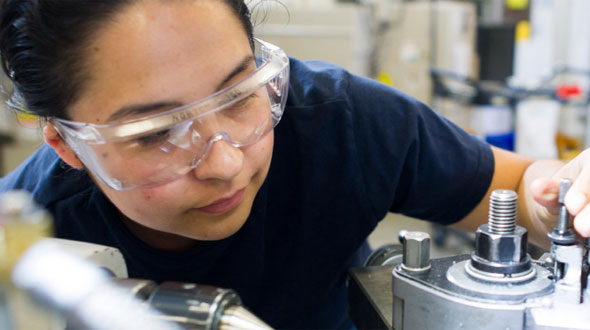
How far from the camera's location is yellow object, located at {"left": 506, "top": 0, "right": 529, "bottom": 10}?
3.76m

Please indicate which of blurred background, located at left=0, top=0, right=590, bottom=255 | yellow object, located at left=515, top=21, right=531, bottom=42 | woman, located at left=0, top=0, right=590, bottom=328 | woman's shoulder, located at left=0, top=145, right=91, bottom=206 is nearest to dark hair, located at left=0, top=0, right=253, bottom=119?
woman, located at left=0, top=0, right=590, bottom=328

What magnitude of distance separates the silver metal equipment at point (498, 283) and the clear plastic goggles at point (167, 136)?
28 cm

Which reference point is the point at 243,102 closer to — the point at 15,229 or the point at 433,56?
the point at 15,229

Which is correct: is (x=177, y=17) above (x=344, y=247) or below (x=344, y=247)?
above

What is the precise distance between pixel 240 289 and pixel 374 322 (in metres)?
0.39

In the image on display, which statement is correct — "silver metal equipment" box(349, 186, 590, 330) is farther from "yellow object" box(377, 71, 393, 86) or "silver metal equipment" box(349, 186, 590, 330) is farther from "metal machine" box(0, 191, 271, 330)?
"yellow object" box(377, 71, 393, 86)

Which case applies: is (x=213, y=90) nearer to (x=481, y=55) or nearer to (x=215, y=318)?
(x=215, y=318)

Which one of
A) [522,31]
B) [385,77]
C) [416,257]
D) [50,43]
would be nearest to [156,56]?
[50,43]

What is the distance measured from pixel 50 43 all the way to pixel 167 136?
200 millimetres

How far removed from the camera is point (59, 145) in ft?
2.63

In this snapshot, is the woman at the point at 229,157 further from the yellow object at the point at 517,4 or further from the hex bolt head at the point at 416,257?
the yellow object at the point at 517,4

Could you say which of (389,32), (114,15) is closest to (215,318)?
(114,15)

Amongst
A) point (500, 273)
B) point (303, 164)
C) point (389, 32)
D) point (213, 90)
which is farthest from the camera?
point (389, 32)

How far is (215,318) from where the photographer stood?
41cm
